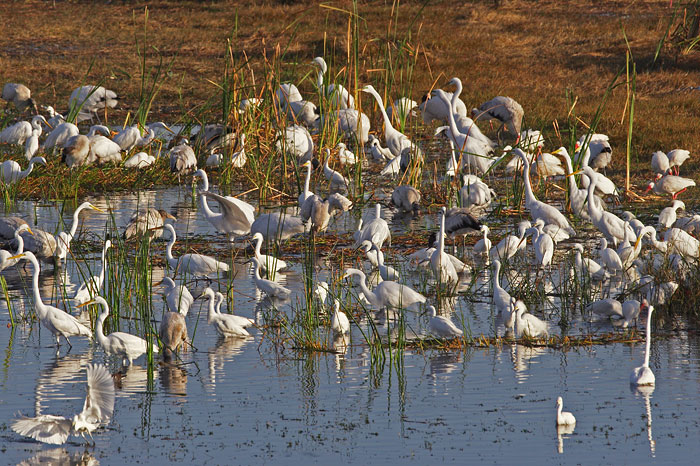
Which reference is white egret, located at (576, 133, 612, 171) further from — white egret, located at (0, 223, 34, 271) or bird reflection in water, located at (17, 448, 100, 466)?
bird reflection in water, located at (17, 448, 100, 466)

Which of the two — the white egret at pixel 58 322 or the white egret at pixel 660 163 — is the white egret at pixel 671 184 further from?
the white egret at pixel 58 322

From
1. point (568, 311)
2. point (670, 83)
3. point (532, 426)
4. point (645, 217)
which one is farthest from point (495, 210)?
point (670, 83)

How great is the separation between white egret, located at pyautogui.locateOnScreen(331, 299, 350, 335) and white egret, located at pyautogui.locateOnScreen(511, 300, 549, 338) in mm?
1270

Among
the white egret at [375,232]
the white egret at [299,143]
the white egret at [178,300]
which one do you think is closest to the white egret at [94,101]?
the white egret at [299,143]

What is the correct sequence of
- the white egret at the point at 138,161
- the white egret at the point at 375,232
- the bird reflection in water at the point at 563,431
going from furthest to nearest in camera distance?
the white egret at the point at 138,161
the white egret at the point at 375,232
the bird reflection in water at the point at 563,431

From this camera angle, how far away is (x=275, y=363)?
24.7 feet

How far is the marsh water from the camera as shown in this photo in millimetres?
5945

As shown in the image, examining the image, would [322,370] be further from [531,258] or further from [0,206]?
[0,206]

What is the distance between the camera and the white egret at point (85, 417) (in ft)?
19.1

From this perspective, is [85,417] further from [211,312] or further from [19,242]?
[19,242]

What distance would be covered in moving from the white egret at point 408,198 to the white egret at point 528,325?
4603 mm

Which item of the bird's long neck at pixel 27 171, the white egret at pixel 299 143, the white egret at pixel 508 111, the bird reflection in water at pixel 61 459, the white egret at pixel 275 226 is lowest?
the bird reflection in water at pixel 61 459

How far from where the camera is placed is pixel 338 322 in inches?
316

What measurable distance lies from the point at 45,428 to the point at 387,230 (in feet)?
17.3
